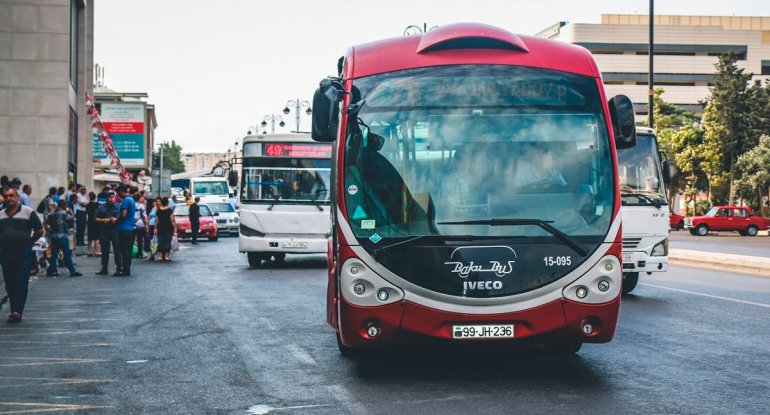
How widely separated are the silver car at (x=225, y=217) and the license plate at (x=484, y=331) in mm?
38128

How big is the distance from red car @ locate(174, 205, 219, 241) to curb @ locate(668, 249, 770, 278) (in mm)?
18886

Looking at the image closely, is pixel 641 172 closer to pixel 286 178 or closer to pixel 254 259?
pixel 286 178

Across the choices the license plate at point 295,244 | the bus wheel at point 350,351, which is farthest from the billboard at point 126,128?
the bus wheel at point 350,351

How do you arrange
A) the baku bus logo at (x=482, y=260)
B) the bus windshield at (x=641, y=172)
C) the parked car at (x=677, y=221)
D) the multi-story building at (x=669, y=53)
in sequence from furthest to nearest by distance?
the multi-story building at (x=669, y=53) → the parked car at (x=677, y=221) → the bus windshield at (x=641, y=172) → the baku bus logo at (x=482, y=260)

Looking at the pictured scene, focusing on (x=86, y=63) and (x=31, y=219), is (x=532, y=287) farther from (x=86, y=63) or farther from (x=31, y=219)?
(x=86, y=63)

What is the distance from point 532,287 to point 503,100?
156 cm

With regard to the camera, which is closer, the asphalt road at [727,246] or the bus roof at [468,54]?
the bus roof at [468,54]

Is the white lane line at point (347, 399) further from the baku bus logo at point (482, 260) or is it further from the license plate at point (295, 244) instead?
the license plate at point (295, 244)

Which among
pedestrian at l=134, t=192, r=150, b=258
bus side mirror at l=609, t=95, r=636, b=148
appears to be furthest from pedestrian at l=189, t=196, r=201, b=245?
bus side mirror at l=609, t=95, r=636, b=148

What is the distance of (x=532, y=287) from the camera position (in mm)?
8008

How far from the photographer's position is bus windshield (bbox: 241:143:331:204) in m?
22.3

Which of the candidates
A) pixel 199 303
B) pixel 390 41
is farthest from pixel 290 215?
pixel 390 41

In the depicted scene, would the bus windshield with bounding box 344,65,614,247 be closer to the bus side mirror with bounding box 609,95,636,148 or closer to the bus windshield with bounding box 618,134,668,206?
the bus side mirror with bounding box 609,95,636,148

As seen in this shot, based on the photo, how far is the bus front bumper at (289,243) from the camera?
73.0 ft
